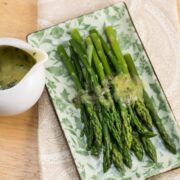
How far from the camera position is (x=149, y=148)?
5.18 feet

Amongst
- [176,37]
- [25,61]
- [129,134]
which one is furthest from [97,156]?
[176,37]

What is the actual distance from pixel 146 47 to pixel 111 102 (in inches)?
11.1

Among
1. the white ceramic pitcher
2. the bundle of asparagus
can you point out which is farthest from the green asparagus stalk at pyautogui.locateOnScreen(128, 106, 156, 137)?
the white ceramic pitcher

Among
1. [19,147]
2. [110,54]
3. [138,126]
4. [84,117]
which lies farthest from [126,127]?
[19,147]

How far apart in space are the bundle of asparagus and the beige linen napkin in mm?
101

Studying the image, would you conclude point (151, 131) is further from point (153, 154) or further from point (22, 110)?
point (22, 110)

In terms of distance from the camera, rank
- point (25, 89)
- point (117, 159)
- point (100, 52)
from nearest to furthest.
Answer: point (25, 89), point (117, 159), point (100, 52)

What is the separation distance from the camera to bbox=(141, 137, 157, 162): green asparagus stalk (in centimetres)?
158

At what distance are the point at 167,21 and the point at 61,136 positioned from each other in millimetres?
581

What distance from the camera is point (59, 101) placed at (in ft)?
5.43

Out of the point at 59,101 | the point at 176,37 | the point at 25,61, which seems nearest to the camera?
the point at 25,61

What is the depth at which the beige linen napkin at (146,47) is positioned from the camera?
161cm

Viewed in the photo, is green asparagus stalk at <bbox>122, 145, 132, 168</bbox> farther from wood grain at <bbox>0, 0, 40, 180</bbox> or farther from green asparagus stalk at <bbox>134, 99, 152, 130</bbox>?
wood grain at <bbox>0, 0, 40, 180</bbox>

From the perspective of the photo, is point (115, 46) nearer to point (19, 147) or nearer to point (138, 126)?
point (138, 126)
